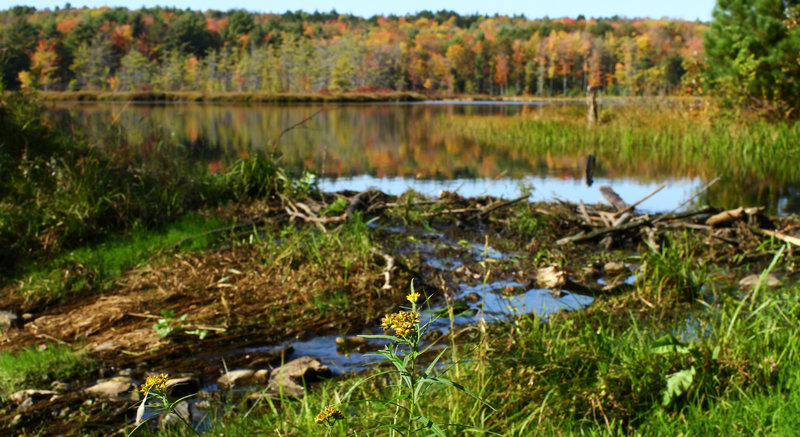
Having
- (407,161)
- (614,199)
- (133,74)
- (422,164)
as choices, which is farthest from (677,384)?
(133,74)

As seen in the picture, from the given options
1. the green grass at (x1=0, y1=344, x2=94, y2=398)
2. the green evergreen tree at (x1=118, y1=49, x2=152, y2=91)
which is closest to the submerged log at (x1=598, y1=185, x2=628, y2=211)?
the green grass at (x1=0, y1=344, x2=94, y2=398)

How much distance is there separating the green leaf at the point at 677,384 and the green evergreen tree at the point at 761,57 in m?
14.4

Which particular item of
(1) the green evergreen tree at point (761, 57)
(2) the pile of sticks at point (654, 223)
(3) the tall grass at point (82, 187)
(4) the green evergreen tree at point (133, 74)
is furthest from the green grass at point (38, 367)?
(4) the green evergreen tree at point (133, 74)

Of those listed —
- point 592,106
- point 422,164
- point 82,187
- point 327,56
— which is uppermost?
point 327,56

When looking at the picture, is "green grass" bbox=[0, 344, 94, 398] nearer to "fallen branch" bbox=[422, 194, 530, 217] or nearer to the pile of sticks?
"fallen branch" bbox=[422, 194, 530, 217]

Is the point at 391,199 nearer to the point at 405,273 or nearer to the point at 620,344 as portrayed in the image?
the point at 405,273

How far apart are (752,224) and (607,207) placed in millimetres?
1686

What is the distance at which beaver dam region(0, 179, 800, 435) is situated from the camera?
2.82 m

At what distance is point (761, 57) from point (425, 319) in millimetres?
14388

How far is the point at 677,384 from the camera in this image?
2.82m

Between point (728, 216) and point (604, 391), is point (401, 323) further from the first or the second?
point (728, 216)

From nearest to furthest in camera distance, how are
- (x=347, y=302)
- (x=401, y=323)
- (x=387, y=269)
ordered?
(x=401, y=323) < (x=347, y=302) < (x=387, y=269)

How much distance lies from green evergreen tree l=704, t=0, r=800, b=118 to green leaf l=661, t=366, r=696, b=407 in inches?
568

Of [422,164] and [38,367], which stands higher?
[38,367]
